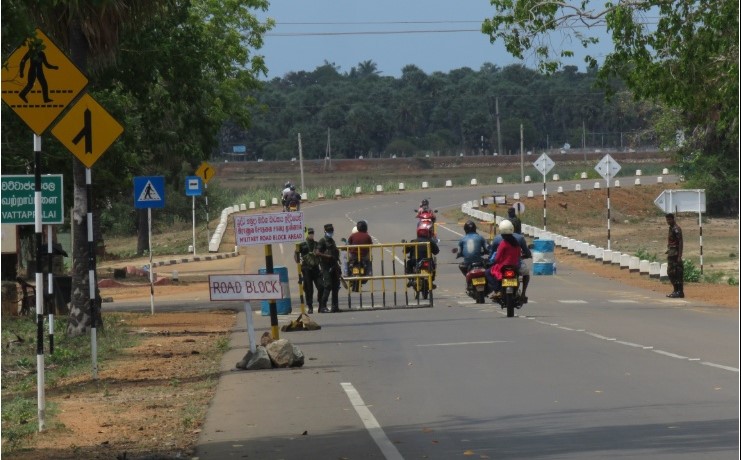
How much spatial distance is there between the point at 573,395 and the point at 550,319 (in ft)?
36.1

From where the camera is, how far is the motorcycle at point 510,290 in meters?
25.0

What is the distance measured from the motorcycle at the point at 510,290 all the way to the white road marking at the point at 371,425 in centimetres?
980

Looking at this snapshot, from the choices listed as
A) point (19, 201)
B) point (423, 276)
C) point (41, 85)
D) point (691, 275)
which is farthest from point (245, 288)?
point (691, 275)

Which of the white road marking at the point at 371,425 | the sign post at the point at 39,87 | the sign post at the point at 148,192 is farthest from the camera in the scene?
the sign post at the point at 148,192

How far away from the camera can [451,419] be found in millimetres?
12430

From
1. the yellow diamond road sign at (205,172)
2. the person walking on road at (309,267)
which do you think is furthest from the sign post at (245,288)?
the yellow diamond road sign at (205,172)

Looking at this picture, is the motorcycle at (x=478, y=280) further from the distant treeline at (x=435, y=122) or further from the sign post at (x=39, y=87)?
the distant treeline at (x=435, y=122)

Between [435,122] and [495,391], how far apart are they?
15114cm

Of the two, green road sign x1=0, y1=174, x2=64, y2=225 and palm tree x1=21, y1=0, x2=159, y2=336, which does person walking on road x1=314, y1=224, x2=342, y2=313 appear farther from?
green road sign x1=0, y1=174, x2=64, y2=225

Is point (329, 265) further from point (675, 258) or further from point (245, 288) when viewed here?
point (245, 288)

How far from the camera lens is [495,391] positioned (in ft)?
47.1

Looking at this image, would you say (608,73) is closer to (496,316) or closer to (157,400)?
(496,316)

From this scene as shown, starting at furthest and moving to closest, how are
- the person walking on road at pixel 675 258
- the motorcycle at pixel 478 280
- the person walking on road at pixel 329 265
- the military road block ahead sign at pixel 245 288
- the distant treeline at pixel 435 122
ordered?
the distant treeline at pixel 435 122
the person walking on road at pixel 675 258
the person walking on road at pixel 329 265
the motorcycle at pixel 478 280
the military road block ahead sign at pixel 245 288

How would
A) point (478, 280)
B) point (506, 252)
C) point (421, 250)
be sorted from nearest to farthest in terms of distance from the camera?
point (506, 252), point (478, 280), point (421, 250)
